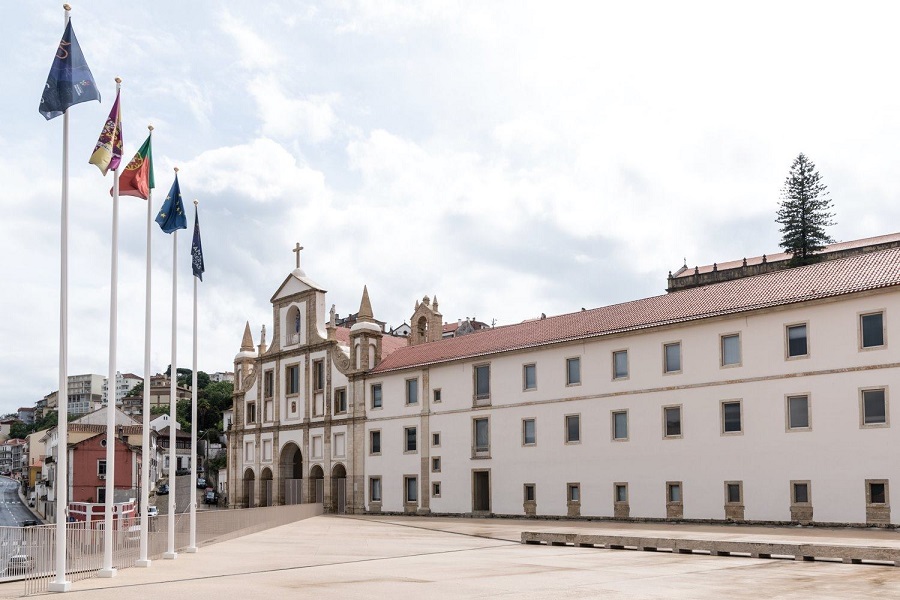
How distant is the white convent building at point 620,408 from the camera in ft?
133

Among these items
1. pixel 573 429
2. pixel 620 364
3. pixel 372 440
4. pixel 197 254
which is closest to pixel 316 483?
pixel 372 440

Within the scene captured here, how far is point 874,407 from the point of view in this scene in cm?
3956

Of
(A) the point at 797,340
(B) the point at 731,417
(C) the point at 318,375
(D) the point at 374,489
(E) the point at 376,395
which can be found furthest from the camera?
(C) the point at 318,375

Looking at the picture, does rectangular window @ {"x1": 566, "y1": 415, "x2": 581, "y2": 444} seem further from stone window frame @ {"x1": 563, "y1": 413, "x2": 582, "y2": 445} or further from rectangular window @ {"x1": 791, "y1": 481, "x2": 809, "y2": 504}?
rectangular window @ {"x1": 791, "y1": 481, "x2": 809, "y2": 504}

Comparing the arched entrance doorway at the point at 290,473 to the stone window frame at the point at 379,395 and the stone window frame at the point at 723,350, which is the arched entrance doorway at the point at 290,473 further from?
the stone window frame at the point at 723,350

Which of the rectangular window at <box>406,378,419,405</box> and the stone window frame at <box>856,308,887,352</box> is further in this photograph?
the rectangular window at <box>406,378,419,405</box>

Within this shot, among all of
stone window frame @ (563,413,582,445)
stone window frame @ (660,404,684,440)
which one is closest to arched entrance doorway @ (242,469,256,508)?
stone window frame @ (563,413,582,445)

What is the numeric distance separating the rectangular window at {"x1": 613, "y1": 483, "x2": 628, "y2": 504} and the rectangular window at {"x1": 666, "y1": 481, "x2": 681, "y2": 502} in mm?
2680

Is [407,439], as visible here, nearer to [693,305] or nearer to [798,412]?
[693,305]

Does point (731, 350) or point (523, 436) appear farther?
point (523, 436)

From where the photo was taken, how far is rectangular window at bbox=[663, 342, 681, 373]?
47750mm

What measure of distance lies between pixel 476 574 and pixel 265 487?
56853 millimetres

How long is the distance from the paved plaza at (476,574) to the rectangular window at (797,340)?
31.3 ft

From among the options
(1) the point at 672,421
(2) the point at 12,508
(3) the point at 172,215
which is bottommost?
(2) the point at 12,508
